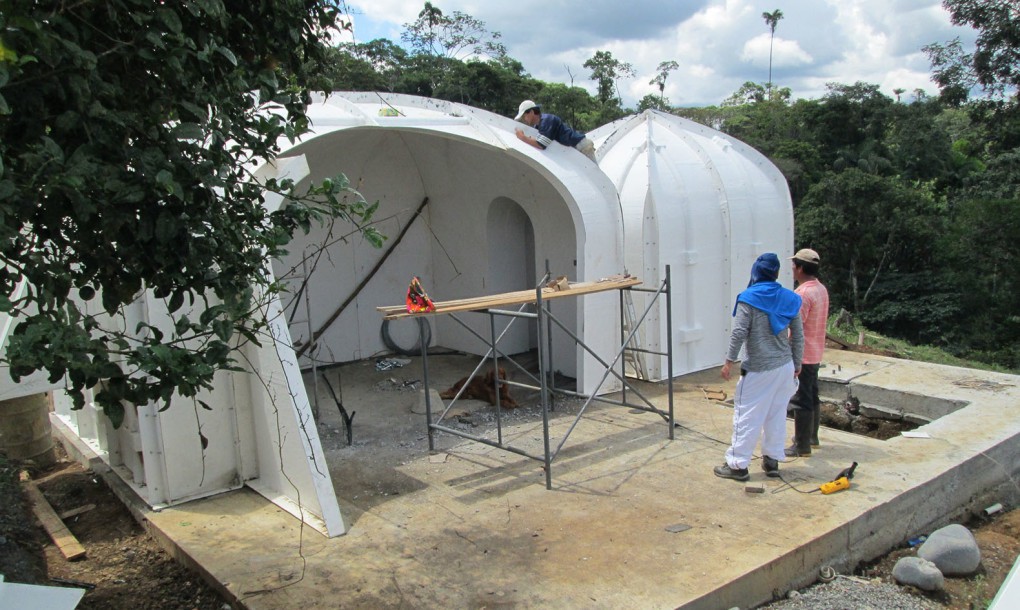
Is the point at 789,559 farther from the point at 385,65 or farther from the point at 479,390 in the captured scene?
the point at 385,65

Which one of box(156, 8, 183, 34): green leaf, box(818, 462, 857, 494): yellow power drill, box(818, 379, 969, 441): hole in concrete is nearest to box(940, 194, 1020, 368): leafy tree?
box(818, 379, 969, 441): hole in concrete

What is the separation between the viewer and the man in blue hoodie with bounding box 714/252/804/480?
5863 mm

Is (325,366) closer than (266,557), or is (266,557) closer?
(266,557)

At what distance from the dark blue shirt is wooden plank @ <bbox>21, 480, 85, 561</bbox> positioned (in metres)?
6.27

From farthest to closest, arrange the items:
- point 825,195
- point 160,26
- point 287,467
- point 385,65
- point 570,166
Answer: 1. point 385,65
2. point 825,195
3. point 570,166
4. point 287,467
5. point 160,26

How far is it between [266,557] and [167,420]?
1.49m

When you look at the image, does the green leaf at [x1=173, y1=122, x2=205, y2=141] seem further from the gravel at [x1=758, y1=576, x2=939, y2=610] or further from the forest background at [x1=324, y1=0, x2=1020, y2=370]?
the forest background at [x1=324, y1=0, x2=1020, y2=370]

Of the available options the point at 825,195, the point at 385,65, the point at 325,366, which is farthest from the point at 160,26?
the point at 385,65

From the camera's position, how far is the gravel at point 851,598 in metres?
4.59

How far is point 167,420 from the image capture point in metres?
5.66

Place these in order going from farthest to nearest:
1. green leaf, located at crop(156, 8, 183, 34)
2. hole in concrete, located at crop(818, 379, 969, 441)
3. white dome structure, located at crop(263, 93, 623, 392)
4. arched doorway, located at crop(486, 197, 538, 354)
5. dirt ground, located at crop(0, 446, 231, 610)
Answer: arched doorway, located at crop(486, 197, 538, 354), white dome structure, located at crop(263, 93, 623, 392), hole in concrete, located at crop(818, 379, 969, 441), dirt ground, located at crop(0, 446, 231, 610), green leaf, located at crop(156, 8, 183, 34)

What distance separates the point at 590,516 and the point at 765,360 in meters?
1.87

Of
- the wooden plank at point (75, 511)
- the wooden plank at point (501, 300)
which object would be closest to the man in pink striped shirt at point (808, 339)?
the wooden plank at point (501, 300)

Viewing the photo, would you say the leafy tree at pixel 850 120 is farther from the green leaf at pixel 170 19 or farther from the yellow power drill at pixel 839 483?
the green leaf at pixel 170 19
